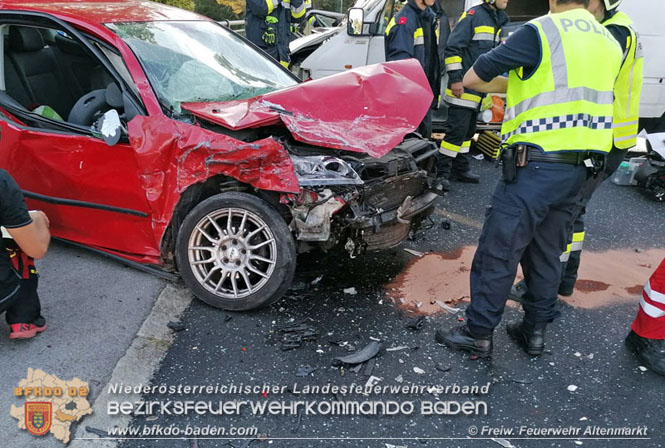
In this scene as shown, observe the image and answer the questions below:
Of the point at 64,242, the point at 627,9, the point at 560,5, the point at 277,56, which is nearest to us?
the point at 560,5

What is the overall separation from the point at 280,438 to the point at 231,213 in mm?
1291

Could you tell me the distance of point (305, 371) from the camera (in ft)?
8.81

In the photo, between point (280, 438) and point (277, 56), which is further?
point (277, 56)

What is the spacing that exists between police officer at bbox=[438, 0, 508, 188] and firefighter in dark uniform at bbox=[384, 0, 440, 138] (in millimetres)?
209

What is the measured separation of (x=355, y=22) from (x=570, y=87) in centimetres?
426

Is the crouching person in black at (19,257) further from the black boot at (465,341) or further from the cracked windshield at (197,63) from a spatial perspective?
the black boot at (465,341)

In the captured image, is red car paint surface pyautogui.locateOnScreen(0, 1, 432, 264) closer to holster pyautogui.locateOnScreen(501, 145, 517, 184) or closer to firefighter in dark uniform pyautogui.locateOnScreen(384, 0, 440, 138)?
holster pyautogui.locateOnScreen(501, 145, 517, 184)

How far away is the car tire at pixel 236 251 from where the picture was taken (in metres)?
2.96

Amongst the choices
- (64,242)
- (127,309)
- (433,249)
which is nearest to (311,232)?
(127,309)

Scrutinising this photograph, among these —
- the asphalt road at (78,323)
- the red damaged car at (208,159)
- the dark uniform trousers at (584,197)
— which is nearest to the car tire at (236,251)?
the red damaged car at (208,159)

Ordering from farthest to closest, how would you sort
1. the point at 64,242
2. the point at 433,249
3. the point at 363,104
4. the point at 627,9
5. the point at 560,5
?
the point at 627,9, the point at 433,249, the point at 64,242, the point at 363,104, the point at 560,5

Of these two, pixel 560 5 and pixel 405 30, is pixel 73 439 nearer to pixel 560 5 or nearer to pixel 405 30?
pixel 560 5

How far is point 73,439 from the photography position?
7.32 ft

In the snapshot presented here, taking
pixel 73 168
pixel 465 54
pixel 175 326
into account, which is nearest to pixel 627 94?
pixel 465 54
